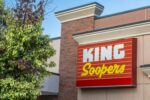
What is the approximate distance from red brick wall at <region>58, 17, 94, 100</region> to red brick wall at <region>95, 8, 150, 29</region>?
0.75 m

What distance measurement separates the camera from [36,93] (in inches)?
629

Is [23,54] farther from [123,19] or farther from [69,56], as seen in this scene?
[69,56]

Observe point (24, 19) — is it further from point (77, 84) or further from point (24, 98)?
point (77, 84)

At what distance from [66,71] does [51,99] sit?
2.40m

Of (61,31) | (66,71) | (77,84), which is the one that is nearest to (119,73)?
(77,84)

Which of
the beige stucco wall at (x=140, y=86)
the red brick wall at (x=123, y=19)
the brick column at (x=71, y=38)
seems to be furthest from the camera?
the brick column at (x=71, y=38)

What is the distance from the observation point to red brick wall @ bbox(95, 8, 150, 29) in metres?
21.7

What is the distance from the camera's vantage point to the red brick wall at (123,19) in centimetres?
2170

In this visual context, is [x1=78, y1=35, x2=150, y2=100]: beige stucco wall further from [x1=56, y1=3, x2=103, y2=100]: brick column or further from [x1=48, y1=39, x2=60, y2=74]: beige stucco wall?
[x1=48, y1=39, x2=60, y2=74]: beige stucco wall

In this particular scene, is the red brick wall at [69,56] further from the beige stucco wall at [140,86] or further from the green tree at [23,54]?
the green tree at [23,54]

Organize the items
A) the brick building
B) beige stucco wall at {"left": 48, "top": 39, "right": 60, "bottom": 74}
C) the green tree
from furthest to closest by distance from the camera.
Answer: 1. beige stucco wall at {"left": 48, "top": 39, "right": 60, "bottom": 74}
2. the brick building
3. the green tree

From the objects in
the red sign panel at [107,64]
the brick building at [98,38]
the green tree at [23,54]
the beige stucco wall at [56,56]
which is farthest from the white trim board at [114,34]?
the green tree at [23,54]

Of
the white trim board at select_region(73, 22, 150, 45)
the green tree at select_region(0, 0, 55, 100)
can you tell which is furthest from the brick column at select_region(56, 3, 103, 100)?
the green tree at select_region(0, 0, 55, 100)

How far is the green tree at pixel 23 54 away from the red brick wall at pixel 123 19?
22.6ft
